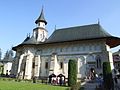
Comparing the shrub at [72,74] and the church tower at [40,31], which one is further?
the church tower at [40,31]

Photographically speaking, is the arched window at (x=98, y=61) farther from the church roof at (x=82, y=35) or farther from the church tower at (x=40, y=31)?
the church tower at (x=40, y=31)

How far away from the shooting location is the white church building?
111 feet

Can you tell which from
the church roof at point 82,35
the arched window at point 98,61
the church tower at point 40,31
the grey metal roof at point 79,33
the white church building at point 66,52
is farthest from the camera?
the church tower at point 40,31

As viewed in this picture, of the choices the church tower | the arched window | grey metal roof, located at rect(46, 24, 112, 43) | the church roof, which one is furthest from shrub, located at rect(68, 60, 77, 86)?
the church tower

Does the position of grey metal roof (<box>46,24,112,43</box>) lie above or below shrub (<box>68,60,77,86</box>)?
above

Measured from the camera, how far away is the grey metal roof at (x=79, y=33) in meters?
35.9

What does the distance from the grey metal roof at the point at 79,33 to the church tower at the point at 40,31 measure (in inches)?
154

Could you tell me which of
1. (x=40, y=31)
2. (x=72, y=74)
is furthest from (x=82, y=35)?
(x=72, y=74)

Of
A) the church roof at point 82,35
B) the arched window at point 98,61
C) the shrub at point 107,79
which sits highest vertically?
the church roof at point 82,35

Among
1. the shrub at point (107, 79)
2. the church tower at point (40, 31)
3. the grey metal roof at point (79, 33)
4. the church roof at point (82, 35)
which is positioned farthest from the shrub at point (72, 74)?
the church tower at point (40, 31)

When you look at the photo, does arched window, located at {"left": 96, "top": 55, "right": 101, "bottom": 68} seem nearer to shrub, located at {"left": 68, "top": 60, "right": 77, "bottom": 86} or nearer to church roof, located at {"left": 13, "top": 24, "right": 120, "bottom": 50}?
church roof, located at {"left": 13, "top": 24, "right": 120, "bottom": 50}

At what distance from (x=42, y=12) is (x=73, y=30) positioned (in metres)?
13.0

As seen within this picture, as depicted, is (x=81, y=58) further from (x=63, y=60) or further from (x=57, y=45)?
(x=57, y=45)

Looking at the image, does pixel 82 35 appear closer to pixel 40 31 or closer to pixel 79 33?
pixel 79 33
